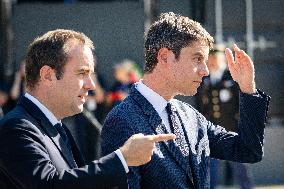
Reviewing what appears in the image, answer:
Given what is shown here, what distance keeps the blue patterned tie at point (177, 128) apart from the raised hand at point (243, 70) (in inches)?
11.4

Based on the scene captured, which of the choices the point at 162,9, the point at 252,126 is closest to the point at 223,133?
the point at 252,126

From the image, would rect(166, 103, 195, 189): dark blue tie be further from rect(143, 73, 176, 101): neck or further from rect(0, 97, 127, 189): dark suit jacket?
rect(0, 97, 127, 189): dark suit jacket

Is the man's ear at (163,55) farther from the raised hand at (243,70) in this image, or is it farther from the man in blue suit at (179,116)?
the raised hand at (243,70)

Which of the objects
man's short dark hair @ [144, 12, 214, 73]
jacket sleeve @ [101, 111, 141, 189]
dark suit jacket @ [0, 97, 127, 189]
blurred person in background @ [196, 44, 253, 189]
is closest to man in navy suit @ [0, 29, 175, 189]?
dark suit jacket @ [0, 97, 127, 189]

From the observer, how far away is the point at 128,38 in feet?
32.7

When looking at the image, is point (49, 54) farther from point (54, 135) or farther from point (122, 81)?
point (122, 81)

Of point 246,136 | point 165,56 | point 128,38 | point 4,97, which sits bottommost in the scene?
→ point 4,97

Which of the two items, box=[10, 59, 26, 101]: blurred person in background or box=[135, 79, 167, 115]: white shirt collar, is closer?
box=[135, 79, 167, 115]: white shirt collar

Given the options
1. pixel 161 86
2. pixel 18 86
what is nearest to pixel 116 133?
pixel 161 86

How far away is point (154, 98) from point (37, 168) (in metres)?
0.78

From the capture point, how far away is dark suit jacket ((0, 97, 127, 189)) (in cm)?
248

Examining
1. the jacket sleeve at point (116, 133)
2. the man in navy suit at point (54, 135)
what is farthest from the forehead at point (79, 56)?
the jacket sleeve at point (116, 133)

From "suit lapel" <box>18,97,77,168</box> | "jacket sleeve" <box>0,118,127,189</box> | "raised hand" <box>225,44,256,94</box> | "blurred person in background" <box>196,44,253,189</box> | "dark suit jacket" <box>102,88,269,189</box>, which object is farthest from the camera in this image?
"blurred person in background" <box>196,44,253,189</box>

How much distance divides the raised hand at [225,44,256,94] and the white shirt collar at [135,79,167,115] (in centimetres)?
32
